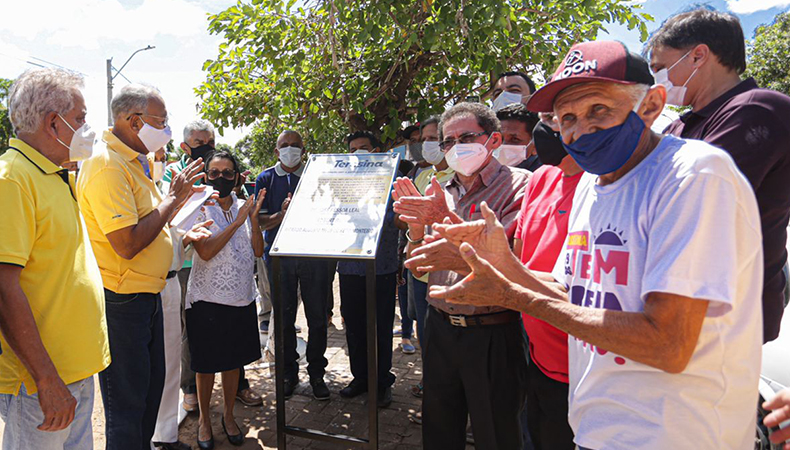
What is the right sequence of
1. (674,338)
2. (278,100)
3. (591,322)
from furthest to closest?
(278,100) → (591,322) → (674,338)

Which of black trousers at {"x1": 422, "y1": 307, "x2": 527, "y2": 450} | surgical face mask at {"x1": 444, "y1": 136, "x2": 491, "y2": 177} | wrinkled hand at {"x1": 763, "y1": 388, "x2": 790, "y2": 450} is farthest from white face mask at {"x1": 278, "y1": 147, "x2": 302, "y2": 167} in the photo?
wrinkled hand at {"x1": 763, "y1": 388, "x2": 790, "y2": 450}

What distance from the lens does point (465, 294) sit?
1.43 meters

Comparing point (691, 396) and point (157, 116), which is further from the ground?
point (157, 116)

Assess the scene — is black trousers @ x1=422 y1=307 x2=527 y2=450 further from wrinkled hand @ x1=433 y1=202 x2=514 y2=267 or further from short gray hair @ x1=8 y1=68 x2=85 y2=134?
short gray hair @ x1=8 y1=68 x2=85 y2=134

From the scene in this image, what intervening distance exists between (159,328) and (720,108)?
3.16m

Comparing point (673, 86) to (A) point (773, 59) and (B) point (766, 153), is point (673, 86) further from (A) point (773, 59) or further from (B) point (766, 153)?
(A) point (773, 59)

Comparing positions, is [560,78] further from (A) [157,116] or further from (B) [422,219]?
(A) [157,116]

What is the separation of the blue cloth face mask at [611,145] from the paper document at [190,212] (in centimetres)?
264

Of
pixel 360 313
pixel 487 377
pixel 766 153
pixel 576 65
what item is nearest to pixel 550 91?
pixel 576 65

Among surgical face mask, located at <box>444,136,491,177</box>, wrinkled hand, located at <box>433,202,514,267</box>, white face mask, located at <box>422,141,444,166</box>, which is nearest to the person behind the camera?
wrinkled hand, located at <box>433,202,514,267</box>

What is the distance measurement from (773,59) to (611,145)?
17.9 meters

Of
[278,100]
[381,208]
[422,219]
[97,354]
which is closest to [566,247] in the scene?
[422,219]

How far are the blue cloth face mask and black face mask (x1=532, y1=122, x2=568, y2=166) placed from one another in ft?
2.73

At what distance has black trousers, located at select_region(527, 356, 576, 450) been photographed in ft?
6.53
